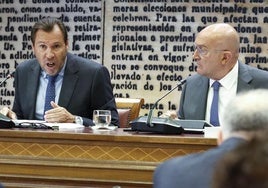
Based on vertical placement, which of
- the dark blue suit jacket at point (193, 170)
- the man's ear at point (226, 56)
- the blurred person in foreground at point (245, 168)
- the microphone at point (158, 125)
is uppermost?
the man's ear at point (226, 56)

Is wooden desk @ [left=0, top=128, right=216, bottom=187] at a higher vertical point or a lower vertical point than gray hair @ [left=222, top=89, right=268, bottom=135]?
lower

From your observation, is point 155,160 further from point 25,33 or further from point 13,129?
point 25,33

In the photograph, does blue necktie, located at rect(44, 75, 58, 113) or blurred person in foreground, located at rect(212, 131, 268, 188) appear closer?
blurred person in foreground, located at rect(212, 131, 268, 188)

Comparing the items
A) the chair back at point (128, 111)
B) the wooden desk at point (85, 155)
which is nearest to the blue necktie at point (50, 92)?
the chair back at point (128, 111)

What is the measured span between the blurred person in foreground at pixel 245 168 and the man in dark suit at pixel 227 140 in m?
0.49

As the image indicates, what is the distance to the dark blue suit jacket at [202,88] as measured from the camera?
404cm

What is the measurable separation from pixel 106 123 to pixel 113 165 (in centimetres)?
45

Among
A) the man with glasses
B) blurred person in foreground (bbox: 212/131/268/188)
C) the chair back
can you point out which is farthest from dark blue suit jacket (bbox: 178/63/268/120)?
blurred person in foreground (bbox: 212/131/268/188)

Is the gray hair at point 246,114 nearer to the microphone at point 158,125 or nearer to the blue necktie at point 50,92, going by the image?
the microphone at point 158,125

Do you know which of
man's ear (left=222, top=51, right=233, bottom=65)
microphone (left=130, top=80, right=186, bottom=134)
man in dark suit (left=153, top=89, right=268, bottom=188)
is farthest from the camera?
man's ear (left=222, top=51, right=233, bottom=65)

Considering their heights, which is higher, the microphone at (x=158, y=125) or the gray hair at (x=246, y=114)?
the gray hair at (x=246, y=114)

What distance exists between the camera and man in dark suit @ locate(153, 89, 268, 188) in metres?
1.52

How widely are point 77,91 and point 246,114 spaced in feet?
9.24

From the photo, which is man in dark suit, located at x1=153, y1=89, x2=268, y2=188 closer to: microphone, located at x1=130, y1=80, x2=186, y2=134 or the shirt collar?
microphone, located at x1=130, y1=80, x2=186, y2=134
